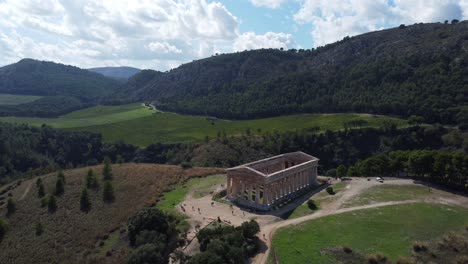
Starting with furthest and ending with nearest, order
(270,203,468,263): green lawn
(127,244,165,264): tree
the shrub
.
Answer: the shrub < (270,203,468,263): green lawn < (127,244,165,264): tree

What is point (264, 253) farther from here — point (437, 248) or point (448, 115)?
point (448, 115)

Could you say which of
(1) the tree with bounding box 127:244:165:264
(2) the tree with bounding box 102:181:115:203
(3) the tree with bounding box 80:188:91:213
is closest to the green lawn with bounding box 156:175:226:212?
(2) the tree with bounding box 102:181:115:203

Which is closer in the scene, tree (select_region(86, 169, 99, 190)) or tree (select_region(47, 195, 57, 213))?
tree (select_region(47, 195, 57, 213))

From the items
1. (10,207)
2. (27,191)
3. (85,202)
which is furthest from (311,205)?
(27,191)

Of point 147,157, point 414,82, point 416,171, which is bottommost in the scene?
point 147,157

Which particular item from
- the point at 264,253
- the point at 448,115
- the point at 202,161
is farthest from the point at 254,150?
the point at 264,253

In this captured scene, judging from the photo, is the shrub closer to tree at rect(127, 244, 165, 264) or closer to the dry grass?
the dry grass
